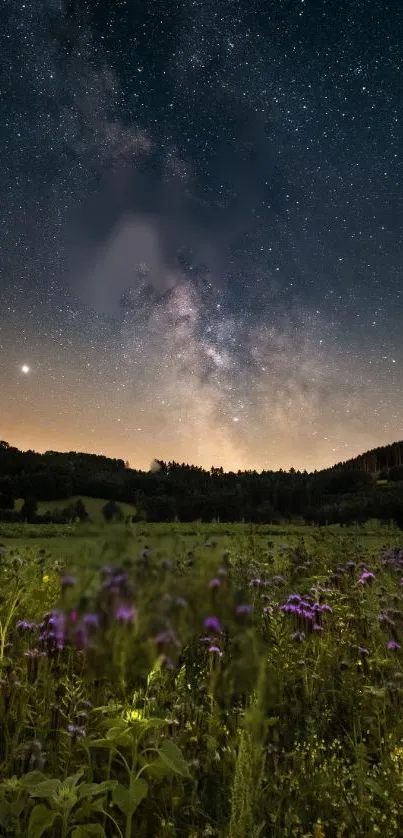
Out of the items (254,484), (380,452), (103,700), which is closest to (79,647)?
(103,700)

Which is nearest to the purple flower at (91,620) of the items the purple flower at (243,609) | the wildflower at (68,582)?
the wildflower at (68,582)

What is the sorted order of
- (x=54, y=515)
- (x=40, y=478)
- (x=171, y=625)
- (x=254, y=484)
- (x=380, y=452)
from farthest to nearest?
(x=380, y=452) → (x=254, y=484) → (x=40, y=478) → (x=54, y=515) → (x=171, y=625)

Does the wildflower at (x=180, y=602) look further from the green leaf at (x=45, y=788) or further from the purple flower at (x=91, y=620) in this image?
the green leaf at (x=45, y=788)

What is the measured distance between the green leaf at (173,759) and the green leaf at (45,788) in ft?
1.36

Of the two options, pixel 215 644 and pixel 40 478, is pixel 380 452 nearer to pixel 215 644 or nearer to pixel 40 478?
pixel 40 478

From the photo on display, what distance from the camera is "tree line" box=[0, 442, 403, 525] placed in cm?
1719

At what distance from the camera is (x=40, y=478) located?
60.6ft

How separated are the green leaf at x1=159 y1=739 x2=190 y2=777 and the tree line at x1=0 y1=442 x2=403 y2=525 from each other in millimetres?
13637

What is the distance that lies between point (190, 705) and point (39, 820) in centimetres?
145

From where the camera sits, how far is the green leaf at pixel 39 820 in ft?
6.64

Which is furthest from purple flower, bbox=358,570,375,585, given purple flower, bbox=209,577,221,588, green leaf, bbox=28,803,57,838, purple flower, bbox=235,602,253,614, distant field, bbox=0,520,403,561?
green leaf, bbox=28,803,57,838

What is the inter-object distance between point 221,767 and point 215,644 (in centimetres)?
124

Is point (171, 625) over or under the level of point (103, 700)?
over

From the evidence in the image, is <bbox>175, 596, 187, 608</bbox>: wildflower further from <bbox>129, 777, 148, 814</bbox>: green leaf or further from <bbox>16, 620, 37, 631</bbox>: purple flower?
<bbox>129, 777, 148, 814</bbox>: green leaf
